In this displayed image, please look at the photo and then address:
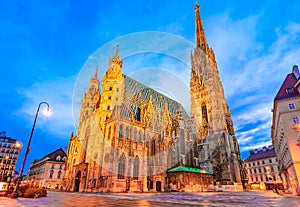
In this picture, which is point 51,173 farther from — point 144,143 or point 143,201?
point 143,201

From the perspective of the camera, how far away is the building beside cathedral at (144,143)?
36.4 m

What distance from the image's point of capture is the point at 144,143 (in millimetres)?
41156

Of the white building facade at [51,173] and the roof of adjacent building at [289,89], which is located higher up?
the roof of adjacent building at [289,89]

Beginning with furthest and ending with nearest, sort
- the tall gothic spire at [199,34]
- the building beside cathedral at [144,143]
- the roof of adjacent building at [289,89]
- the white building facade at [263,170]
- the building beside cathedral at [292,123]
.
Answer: the tall gothic spire at [199,34], the white building facade at [263,170], the building beside cathedral at [144,143], the roof of adjacent building at [289,89], the building beside cathedral at [292,123]

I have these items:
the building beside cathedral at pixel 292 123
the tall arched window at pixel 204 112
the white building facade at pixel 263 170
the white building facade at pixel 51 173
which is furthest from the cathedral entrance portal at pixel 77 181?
the white building facade at pixel 263 170

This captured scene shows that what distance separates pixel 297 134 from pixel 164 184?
26400 mm

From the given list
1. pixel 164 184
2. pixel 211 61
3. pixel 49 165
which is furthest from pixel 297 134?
pixel 49 165

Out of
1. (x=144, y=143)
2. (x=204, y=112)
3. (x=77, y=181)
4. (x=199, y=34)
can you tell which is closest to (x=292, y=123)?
(x=144, y=143)

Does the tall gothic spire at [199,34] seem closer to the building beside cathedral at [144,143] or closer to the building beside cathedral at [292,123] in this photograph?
the building beside cathedral at [144,143]

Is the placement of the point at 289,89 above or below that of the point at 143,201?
above

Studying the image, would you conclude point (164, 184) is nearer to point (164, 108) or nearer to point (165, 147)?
point (165, 147)

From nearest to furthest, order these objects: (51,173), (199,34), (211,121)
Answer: (211,121)
(51,173)
(199,34)

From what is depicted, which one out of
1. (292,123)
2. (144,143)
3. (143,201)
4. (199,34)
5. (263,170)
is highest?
(199,34)

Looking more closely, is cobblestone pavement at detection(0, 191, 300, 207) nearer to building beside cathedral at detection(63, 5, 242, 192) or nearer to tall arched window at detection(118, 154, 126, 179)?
tall arched window at detection(118, 154, 126, 179)
